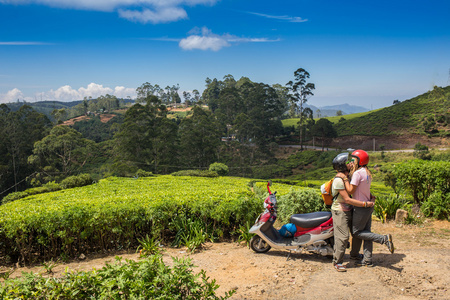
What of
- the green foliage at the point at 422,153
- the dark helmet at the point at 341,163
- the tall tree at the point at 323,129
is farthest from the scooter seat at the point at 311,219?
the tall tree at the point at 323,129

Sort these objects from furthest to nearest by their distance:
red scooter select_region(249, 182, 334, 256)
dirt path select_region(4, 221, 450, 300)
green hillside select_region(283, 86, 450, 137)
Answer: green hillside select_region(283, 86, 450, 137)
red scooter select_region(249, 182, 334, 256)
dirt path select_region(4, 221, 450, 300)

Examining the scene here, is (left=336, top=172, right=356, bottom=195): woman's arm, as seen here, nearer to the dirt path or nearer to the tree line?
the dirt path

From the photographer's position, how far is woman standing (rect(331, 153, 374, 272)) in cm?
427

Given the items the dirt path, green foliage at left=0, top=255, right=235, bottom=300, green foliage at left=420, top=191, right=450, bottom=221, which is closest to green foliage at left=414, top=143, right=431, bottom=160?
green foliage at left=420, top=191, right=450, bottom=221

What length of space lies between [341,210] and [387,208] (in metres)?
3.48

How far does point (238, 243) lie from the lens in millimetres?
5684

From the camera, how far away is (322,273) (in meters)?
4.24

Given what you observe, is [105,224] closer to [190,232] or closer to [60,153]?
[190,232]

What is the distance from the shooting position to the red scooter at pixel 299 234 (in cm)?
463

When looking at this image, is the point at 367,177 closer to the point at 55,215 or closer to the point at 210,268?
the point at 210,268

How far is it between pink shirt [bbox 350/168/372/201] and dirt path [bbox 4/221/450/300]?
105 cm

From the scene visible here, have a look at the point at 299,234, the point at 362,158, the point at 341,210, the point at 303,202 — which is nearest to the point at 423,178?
the point at 303,202

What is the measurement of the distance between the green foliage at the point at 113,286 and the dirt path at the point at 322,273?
38.4 inches

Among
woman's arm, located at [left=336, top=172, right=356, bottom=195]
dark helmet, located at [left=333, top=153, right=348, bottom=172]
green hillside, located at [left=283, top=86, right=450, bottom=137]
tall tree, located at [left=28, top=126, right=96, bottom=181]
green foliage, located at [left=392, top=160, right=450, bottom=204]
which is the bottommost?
tall tree, located at [left=28, top=126, right=96, bottom=181]
